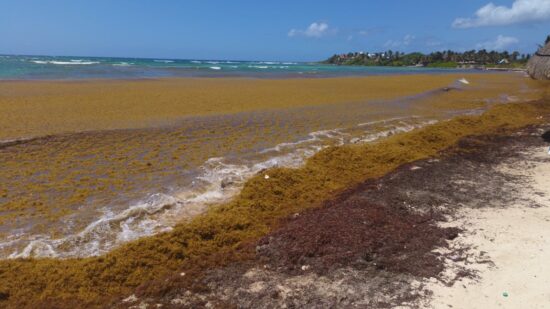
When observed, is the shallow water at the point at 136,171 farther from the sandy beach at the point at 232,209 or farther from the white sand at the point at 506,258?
the white sand at the point at 506,258

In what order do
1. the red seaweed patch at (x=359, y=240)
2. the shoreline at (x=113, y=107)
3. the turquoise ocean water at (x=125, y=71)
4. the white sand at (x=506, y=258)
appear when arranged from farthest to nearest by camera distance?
1. the turquoise ocean water at (x=125, y=71)
2. the shoreline at (x=113, y=107)
3. the red seaweed patch at (x=359, y=240)
4. the white sand at (x=506, y=258)

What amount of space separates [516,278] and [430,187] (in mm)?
2814

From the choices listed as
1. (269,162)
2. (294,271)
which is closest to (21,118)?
(269,162)

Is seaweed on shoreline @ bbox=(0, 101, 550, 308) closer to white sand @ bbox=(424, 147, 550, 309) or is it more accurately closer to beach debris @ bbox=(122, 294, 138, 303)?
beach debris @ bbox=(122, 294, 138, 303)

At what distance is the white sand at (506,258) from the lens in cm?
358

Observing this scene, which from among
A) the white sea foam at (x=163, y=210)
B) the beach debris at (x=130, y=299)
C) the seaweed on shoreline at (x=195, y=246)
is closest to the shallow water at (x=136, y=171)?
the white sea foam at (x=163, y=210)

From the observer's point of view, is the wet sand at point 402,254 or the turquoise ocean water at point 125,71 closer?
the wet sand at point 402,254

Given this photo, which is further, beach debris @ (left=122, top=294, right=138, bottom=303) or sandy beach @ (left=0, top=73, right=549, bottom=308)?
sandy beach @ (left=0, top=73, right=549, bottom=308)

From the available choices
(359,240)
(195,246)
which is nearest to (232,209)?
A: (195,246)

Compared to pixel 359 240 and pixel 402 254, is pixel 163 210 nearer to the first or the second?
pixel 359 240

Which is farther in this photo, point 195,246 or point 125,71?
point 125,71

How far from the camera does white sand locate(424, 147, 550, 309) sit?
3.58 metres

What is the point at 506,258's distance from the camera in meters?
4.23

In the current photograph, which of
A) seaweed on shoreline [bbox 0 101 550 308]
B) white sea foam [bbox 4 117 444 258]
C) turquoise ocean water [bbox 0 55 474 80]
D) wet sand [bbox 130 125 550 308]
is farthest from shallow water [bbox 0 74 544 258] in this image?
turquoise ocean water [bbox 0 55 474 80]
